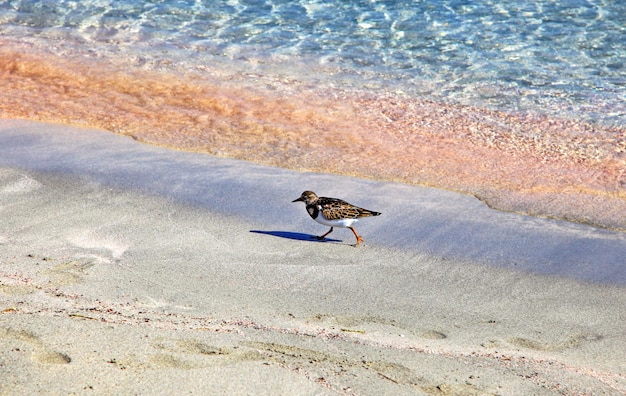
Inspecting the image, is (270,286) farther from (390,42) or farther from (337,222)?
(390,42)


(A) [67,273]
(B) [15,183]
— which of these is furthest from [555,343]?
(B) [15,183]

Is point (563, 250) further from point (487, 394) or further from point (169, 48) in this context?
point (169, 48)

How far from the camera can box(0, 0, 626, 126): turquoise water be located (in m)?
11.2

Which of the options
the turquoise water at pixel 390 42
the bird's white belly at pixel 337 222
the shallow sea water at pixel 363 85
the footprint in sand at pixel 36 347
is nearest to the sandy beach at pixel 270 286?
the footprint in sand at pixel 36 347

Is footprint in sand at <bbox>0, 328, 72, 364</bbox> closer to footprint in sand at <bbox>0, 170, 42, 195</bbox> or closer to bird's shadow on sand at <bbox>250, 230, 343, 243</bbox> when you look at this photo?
bird's shadow on sand at <bbox>250, 230, 343, 243</bbox>

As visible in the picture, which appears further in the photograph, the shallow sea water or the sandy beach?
the shallow sea water


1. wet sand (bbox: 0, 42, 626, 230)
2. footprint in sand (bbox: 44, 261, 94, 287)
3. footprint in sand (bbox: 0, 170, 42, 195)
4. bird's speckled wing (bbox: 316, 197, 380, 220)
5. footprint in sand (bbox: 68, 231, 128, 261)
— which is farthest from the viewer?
wet sand (bbox: 0, 42, 626, 230)

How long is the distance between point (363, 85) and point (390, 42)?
74.4 inches

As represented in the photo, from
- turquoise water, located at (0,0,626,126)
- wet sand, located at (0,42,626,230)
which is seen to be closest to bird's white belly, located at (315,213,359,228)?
wet sand, located at (0,42,626,230)

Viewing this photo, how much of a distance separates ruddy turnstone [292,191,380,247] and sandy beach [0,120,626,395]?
194 mm

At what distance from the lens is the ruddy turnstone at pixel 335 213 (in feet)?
22.5

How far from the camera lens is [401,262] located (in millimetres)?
6562

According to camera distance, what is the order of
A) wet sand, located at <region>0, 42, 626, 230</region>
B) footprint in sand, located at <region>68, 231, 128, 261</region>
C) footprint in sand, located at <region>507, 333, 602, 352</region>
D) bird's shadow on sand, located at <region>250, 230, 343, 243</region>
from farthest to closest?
wet sand, located at <region>0, 42, 626, 230</region>
bird's shadow on sand, located at <region>250, 230, 343, 243</region>
footprint in sand, located at <region>68, 231, 128, 261</region>
footprint in sand, located at <region>507, 333, 602, 352</region>

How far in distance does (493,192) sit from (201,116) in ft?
12.4
